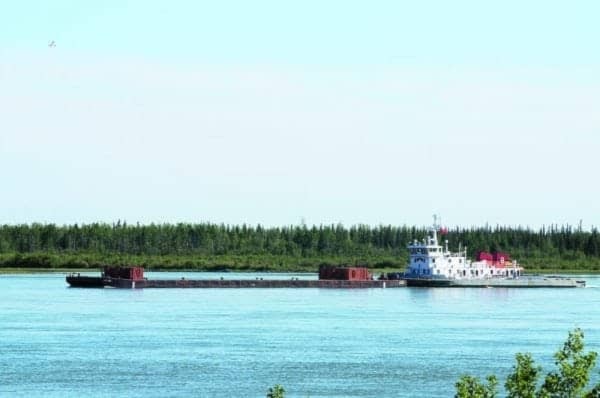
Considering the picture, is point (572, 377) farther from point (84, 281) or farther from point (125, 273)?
point (125, 273)

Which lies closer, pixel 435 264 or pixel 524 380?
pixel 524 380

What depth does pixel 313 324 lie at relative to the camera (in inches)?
4459

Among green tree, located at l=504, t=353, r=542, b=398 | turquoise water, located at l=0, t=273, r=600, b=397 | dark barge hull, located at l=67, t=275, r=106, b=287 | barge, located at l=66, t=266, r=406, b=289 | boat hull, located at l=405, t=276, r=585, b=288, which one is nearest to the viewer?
green tree, located at l=504, t=353, r=542, b=398

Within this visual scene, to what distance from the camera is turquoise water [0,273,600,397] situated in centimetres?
7131

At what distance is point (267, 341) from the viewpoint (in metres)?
95.6

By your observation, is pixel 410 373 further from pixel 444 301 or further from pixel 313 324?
pixel 444 301

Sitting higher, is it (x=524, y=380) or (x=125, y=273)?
(x=125, y=273)

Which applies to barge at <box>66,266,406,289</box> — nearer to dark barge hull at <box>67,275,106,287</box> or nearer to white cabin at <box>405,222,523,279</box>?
dark barge hull at <box>67,275,106,287</box>

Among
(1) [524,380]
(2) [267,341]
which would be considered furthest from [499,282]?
(1) [524,380]

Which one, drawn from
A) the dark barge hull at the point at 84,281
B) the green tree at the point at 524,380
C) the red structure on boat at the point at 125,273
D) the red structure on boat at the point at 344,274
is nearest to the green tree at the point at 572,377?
the green tree at the point at 524,380

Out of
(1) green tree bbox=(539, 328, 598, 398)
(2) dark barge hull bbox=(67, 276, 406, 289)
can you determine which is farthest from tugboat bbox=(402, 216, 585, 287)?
(1) green tree bbox=(539, 328, 598, 398)

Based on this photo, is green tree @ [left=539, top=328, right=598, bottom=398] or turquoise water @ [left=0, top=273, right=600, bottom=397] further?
turquoise water @ [left=0, top=273, right=600, bottom=397]

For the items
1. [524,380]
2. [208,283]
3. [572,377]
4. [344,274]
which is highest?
[344,274]

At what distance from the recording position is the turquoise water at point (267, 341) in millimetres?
71312
